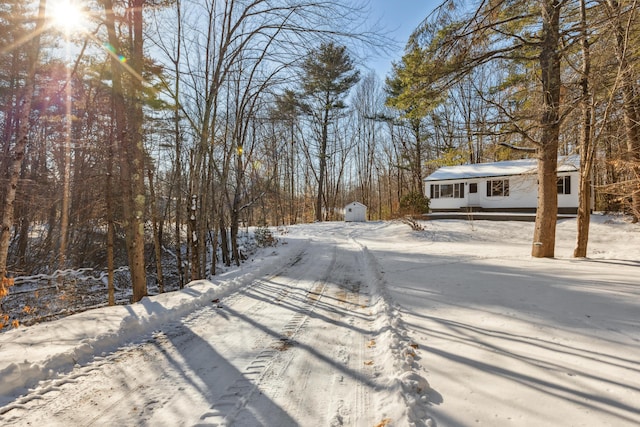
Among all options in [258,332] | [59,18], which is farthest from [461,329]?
[59,18]

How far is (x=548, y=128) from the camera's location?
7098 millimetres

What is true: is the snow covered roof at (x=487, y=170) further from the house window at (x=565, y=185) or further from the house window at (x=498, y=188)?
the house window at (x=565, y=185)

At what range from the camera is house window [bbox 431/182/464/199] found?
23.1 m

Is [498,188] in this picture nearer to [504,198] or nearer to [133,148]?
[504,198]

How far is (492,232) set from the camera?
15.9 m

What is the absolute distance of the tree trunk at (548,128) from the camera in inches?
263

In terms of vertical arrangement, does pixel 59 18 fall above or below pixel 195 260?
above

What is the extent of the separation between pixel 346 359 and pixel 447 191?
76.8 ft

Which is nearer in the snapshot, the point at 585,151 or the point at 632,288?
the point at 632,288

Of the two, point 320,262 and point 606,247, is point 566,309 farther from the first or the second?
point 606,247

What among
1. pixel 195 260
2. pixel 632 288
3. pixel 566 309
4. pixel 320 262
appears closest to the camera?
pixel 566 309

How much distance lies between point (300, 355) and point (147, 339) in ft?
6.18

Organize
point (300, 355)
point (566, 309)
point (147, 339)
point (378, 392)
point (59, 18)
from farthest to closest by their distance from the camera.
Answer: point (59, 18) < point (566, 309) < point (147, 339) < point (300, 355) < point (378, 392)

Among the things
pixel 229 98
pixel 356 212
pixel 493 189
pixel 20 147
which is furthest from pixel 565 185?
pixel 20 147
